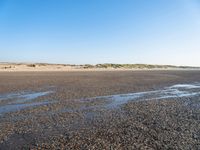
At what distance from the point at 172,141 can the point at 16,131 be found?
7133 millimetres

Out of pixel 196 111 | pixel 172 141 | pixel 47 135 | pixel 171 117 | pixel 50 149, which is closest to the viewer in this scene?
pixel 50 149

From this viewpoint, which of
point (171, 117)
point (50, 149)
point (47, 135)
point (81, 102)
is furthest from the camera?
point (81, 102)

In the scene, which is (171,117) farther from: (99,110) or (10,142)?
(10,142)

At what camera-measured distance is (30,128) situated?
11281 mm

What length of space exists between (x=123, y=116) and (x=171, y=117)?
2.84m

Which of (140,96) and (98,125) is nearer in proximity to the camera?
(98,125)

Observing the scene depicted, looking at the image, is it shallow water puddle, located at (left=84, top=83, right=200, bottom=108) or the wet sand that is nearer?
the wet sand

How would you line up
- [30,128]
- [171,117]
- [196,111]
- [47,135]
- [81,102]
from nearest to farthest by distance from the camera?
[47,135] < [30,128] < [171,117] < [196,111] < [81,102]

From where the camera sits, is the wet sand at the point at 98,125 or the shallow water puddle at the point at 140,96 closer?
the wet sand at the point at 98,125

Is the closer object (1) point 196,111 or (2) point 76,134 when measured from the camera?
(2) point 76,134

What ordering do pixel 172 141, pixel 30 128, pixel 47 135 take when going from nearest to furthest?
1. pixel 172 141
2. pixel 47 135
3. pixel 30 128

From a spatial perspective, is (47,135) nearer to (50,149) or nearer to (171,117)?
(50,149)

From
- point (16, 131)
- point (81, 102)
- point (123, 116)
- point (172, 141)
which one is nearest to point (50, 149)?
point (16, 131)

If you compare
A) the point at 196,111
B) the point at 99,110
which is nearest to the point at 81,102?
the point at 99,110
